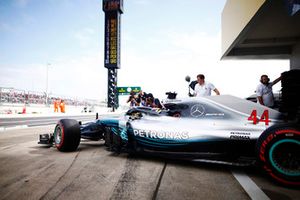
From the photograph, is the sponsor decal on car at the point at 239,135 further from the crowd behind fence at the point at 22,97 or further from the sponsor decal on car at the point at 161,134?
the crowd behind fence at the point at 22,97

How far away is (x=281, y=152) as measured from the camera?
9.23ft

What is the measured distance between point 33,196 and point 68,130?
2186 mm

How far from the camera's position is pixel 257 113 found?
3.22 meters

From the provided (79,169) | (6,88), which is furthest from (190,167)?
(6,88)

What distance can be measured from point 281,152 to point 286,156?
0.22ft

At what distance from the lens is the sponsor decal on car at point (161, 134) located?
3562 mm

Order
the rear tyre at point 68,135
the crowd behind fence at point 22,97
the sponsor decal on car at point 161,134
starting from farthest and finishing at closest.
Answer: the crowd behind fence at point 22,97 < the rear tyre at point 68,135 < the sponsor decal on car at point 161,134

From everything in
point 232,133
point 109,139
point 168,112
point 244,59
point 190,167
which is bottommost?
point 190,167

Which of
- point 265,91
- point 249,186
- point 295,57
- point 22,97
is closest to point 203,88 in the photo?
point 265,91

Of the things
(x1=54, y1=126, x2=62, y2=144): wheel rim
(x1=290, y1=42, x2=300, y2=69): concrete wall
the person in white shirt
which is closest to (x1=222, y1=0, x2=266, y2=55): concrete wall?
the person in white shirt

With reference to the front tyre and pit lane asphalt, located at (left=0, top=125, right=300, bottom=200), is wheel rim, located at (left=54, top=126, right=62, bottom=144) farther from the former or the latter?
the front tyre

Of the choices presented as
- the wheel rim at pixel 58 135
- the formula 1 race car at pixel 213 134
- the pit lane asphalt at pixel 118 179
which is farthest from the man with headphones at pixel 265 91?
the wheel rim at pixel 58 135

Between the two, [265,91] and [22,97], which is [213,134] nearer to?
[265,91]

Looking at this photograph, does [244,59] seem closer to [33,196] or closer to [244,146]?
[244,146]
